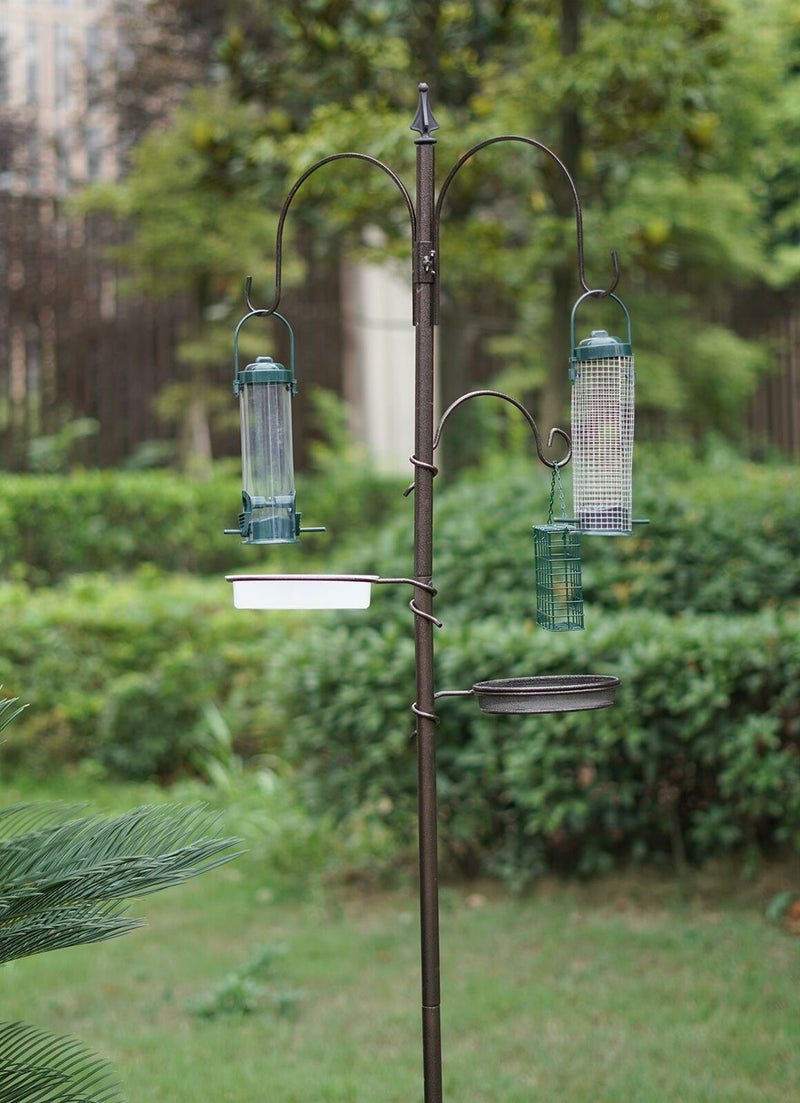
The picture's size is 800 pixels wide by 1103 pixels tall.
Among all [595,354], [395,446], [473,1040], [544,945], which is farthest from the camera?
[395,446]

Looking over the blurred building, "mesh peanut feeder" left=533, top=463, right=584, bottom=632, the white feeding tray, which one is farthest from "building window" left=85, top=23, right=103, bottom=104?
the white feeding tray

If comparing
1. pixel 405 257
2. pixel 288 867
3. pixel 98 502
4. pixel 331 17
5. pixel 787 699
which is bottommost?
pixel 288 867

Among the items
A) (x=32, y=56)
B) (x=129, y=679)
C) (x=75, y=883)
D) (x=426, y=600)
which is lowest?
(x=129, y=679)

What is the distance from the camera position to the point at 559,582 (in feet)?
7.71

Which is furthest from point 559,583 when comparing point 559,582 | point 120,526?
point 120,526

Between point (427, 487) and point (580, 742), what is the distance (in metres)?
2.30

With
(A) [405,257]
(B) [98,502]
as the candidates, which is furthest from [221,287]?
(A) [405,257]

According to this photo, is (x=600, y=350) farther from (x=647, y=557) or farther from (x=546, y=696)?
(x=647, y=557)

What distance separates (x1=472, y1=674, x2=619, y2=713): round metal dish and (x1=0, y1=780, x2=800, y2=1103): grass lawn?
1.36 m

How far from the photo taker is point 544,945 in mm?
3908

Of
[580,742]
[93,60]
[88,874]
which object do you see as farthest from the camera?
[93,60]

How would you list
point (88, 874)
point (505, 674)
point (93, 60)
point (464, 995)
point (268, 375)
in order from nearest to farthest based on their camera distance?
point (88, 874) < point (268, 375) < point (464, 995) < point (505, 674) < point (93, 60)

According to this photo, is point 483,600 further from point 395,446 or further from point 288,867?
point 395,446

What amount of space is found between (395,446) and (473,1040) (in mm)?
9461
